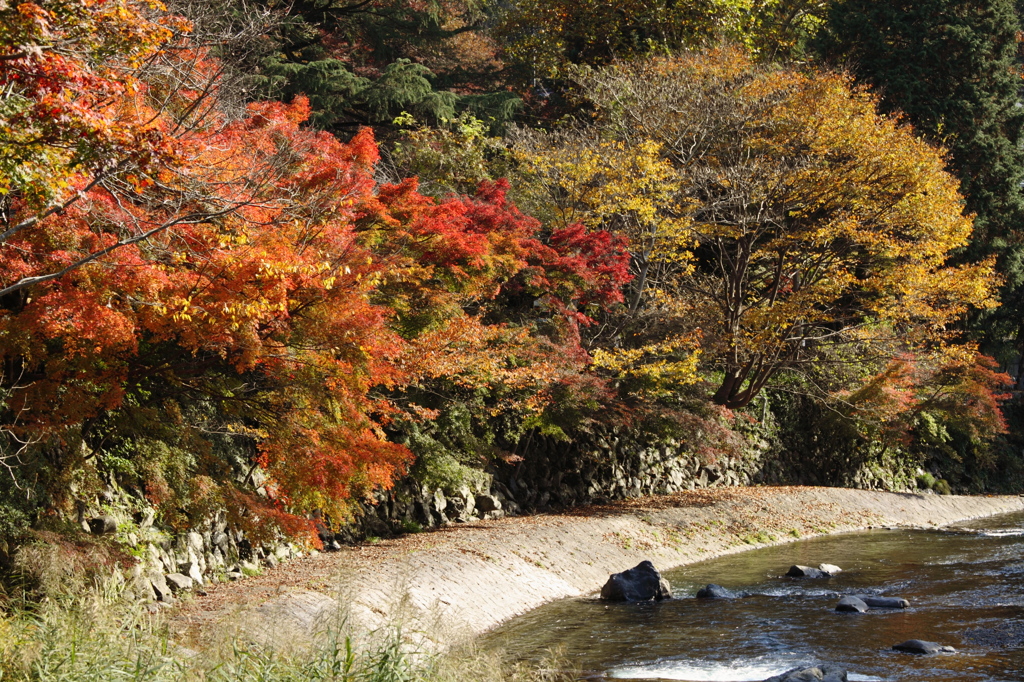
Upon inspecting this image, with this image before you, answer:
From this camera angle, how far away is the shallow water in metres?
8.69

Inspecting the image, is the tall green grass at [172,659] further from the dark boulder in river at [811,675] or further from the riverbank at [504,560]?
the dark boulder in river at [811,675]

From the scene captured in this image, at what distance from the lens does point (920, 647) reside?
9055mm

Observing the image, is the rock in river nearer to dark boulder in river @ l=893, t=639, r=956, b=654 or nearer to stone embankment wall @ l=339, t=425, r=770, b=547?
dark boulder in river @ l=893, t=639, r=956, b=654

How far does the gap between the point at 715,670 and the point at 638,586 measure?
3.82 meters

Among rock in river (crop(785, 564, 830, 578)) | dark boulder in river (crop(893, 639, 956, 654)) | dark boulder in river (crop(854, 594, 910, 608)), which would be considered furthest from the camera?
rock in river (crop(785, 564, 830, 578))

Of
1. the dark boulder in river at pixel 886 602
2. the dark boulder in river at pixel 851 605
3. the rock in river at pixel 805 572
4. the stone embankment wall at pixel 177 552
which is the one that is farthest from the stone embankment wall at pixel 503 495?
the dark boulder in river at pixel 886 602

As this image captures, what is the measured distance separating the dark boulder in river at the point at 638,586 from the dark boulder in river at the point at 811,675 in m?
4.19

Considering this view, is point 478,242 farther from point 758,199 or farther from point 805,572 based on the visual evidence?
point 758,199

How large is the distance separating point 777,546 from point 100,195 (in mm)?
14509

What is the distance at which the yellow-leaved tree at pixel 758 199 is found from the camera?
1975cm

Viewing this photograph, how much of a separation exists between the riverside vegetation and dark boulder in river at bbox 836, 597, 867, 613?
19.6 feet

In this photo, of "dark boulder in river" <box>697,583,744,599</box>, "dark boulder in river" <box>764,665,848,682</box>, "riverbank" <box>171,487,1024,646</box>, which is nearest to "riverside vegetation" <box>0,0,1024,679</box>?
"riverbank" <box>171,487,1024,646</box>

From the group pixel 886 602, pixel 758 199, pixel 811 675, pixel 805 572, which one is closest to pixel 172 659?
pixel 811 675

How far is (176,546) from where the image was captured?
10375mm
